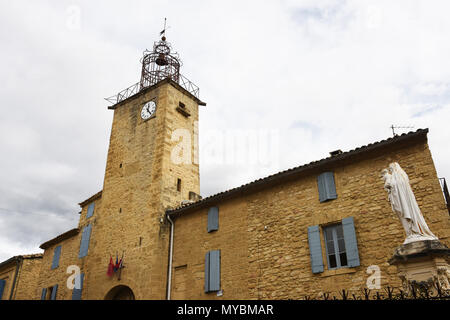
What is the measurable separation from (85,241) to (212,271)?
8776 millimetres

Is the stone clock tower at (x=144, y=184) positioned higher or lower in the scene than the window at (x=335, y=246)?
higher

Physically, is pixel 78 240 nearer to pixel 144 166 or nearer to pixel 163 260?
pixel 144 166

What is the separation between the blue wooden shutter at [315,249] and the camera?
35.1 ft

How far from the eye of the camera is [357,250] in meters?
10.2

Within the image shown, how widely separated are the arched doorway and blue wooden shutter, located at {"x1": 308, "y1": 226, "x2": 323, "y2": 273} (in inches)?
313

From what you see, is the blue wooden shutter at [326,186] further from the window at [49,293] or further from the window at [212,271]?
the window at [49,293]

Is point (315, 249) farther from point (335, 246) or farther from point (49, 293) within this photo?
point (49, 293)

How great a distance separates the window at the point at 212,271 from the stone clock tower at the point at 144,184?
7.01 ft

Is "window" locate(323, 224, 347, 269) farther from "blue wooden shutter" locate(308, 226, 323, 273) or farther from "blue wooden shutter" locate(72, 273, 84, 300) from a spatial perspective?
"blue wooden shutter" locate(72, 273, 84, 300)

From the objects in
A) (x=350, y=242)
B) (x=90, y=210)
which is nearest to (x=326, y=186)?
(x=350, y=242)

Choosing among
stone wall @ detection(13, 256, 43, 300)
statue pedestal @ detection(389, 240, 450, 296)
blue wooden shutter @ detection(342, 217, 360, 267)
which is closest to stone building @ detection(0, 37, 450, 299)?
blue wooden shutter @ detection(342, 217, 360, 267)

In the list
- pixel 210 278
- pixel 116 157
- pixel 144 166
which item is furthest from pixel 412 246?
pixel 116 157

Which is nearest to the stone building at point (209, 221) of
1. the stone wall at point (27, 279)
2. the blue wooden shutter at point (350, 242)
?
the blue wooden shutter at point (350, 242)

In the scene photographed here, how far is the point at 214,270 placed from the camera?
508 inches
